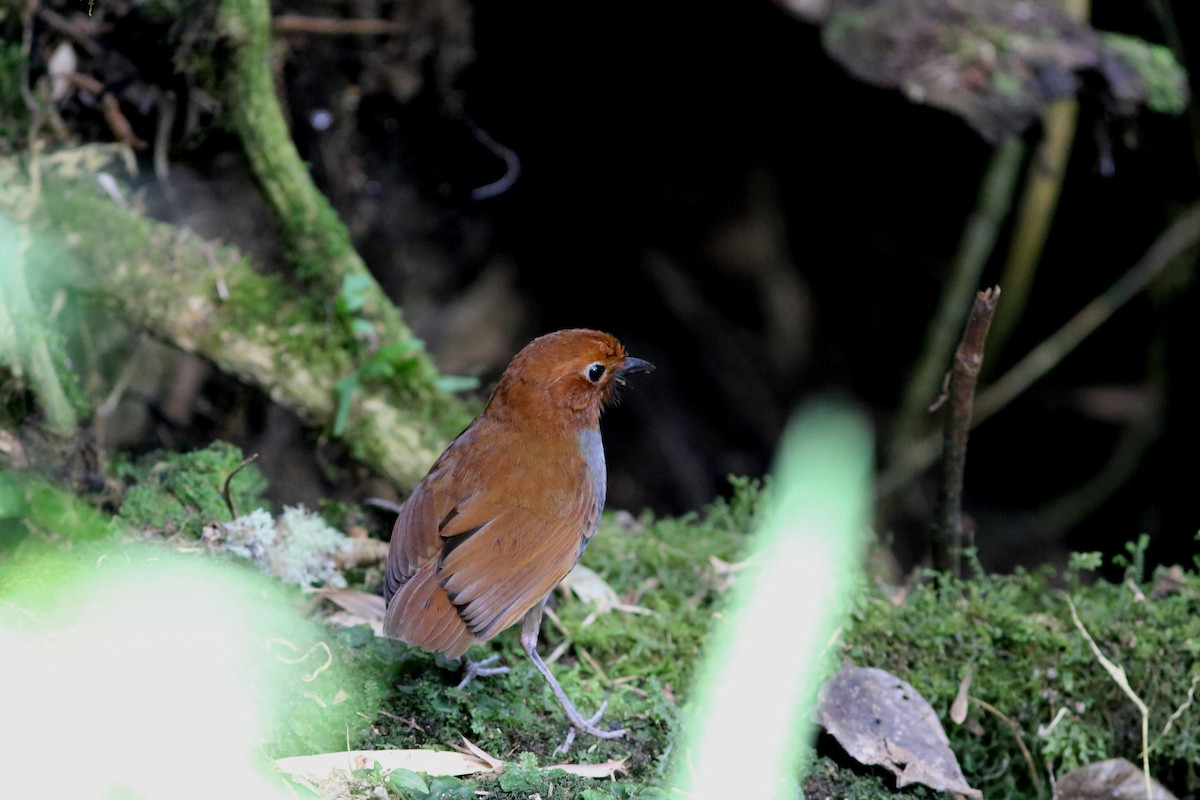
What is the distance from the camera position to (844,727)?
2.91m

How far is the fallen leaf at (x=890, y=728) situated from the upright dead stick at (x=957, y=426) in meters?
0.61

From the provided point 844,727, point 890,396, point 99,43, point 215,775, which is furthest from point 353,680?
point 890,396

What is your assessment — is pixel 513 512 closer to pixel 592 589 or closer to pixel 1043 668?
Result: pixel 592 589

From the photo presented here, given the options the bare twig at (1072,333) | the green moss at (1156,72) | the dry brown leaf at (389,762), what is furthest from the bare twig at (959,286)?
the dry brown leaf at (389,762)

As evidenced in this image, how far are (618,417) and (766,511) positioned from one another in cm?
259

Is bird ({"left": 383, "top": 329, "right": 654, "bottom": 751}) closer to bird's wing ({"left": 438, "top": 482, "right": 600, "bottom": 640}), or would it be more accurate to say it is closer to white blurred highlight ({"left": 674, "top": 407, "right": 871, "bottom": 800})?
bird's wing ({"left": 438, "top": 482, "right": 600, "bottom": 640})

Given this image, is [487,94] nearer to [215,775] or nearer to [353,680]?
[353,680]

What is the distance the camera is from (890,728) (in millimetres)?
2910

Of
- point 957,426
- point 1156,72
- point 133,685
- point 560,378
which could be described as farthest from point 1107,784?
point 1156,72

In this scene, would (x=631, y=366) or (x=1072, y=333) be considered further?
(x=1072, y=333)

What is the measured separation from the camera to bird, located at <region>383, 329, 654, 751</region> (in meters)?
2.76

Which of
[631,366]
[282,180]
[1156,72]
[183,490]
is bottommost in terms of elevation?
[183,490]

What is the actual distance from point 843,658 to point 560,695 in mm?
916

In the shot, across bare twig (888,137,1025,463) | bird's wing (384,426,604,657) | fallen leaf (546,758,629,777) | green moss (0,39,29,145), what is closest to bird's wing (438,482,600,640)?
bird's wing (384,426,604,657)
